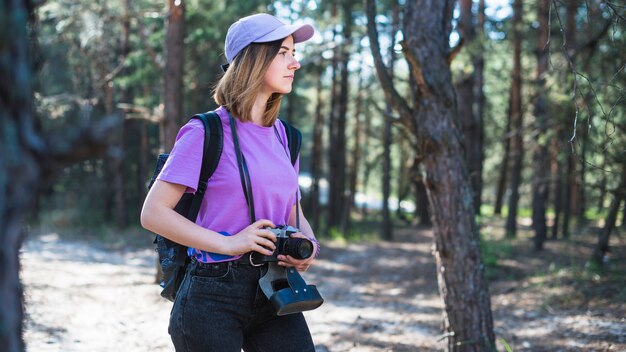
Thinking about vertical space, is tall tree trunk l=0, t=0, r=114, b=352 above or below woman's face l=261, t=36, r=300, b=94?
below

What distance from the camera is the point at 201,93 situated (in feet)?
70.6

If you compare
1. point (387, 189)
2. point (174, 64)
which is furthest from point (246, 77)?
point (387, 189)

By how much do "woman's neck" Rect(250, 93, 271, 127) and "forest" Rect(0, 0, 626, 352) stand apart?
0.63m

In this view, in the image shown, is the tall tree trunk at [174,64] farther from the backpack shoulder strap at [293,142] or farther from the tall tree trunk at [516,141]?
the tall tree trunk at [516,141]

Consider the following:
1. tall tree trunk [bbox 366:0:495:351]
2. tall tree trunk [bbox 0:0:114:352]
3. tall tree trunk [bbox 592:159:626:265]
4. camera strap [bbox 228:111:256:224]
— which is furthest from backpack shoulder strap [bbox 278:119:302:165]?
tall tree trunk [bbox 592:159:626:265]

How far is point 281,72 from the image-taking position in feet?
8.36

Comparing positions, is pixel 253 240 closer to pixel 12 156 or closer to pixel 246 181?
pixel 246 181

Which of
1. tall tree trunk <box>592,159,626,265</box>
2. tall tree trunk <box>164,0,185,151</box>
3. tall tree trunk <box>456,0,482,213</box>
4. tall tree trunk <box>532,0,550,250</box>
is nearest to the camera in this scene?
tall tree trunk <box>592,159,626,265</box>

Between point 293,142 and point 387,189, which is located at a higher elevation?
point 293,142

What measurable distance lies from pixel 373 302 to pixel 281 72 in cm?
700

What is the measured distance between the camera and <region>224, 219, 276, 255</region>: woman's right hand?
231 centimetres

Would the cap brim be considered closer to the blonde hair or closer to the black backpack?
the blonde hair

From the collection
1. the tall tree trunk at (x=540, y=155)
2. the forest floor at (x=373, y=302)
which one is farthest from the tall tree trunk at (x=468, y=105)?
the forest floor at (x=373, y=302)

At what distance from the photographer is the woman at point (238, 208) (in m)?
2.30
